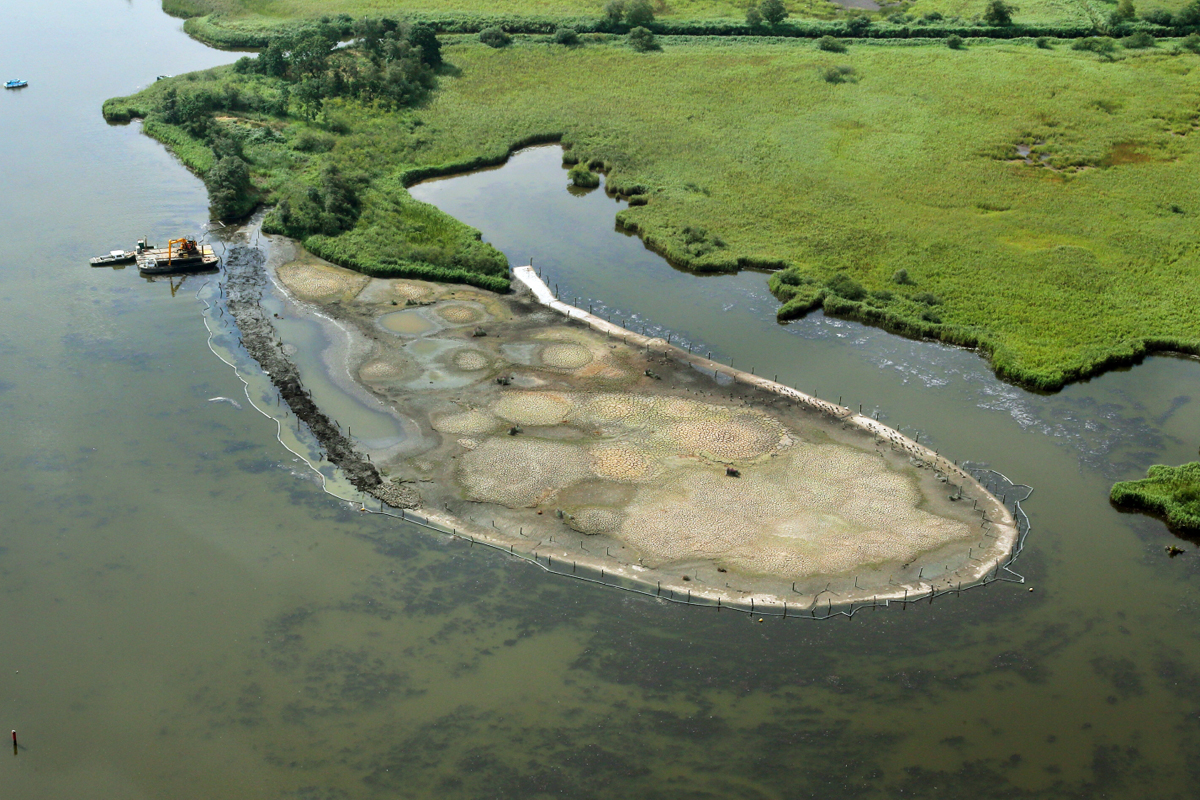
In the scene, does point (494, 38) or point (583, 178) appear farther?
point (494, 38)

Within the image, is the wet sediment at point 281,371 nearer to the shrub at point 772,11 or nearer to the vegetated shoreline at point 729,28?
the vegetated shoreline at point 729,28

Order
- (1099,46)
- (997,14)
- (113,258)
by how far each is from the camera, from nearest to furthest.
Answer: (113,258) → (1099,46) → (997,14)

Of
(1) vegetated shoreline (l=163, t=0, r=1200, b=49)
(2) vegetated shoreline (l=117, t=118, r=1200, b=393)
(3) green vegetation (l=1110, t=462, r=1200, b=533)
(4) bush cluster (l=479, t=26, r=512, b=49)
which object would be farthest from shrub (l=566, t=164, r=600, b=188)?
(3) green vegetation (l=1110, t=462, r=1200, b=533)

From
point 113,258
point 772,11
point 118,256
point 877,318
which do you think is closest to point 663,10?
point 772,11

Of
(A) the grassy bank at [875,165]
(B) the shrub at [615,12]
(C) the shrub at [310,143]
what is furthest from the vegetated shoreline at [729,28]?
(C) the shrub at [310,143]

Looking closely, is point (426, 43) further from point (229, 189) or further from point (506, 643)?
point (506, 643)

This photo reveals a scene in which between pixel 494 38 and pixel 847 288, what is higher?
pixel 494 38

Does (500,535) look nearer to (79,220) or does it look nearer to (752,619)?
(752,619)
